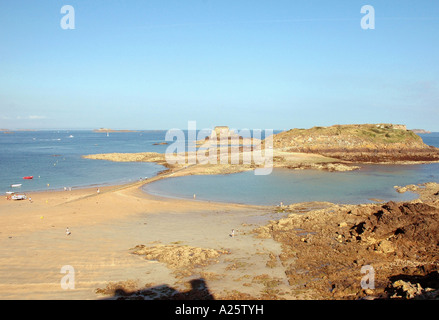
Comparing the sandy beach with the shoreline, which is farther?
the sandy beach

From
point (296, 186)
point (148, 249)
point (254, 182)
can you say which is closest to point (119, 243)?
point (148, 249)

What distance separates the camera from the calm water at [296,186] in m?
27.7

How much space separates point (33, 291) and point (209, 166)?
128 feet

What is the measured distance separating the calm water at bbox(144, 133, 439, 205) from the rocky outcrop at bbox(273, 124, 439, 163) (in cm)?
1475

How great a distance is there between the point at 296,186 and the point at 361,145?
37794mm

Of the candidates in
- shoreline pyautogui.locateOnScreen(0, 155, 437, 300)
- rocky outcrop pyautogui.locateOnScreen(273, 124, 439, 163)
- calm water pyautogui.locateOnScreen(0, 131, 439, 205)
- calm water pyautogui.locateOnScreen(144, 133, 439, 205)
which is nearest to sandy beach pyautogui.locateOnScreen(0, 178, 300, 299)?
shoreline pyautogui.locateOnScreen(0, 155, 437, 300)

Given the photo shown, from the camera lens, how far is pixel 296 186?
109ft

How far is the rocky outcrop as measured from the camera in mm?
59562

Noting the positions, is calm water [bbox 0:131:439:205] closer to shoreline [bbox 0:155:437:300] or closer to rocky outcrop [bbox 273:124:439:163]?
shoreline [bbox 0:155:437:300]

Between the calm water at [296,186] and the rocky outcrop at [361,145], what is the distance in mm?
14752

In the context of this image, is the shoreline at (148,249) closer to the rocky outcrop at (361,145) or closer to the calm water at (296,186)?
the calm water at (296,186)

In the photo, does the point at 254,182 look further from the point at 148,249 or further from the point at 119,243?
the point at 148,249

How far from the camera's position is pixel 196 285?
408 inches
